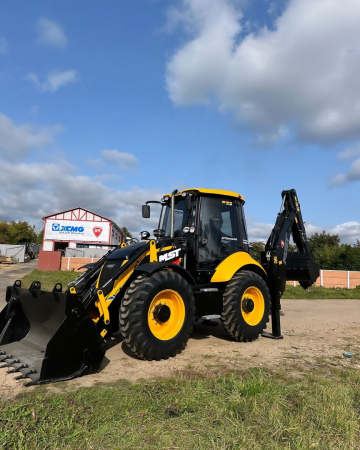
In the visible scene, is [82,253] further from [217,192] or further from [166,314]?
[166,314]

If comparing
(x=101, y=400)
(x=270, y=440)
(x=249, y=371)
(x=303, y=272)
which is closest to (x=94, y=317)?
(x=101, y=400)

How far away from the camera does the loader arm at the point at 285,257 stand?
7.11 metres

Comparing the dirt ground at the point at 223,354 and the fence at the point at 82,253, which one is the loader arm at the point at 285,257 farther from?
the fence at the point at 82,253

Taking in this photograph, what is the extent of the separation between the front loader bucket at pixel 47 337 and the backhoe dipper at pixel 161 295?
0.01 meters

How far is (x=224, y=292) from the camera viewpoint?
20.6ft

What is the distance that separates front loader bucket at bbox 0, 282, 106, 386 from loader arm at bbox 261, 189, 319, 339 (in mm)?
3900

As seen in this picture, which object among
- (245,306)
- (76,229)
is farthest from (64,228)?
(245,306)

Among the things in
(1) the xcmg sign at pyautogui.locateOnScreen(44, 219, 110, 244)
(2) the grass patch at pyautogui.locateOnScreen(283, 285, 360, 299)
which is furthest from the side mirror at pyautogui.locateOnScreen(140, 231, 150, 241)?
(1) the xcmg sign at pyautogui.locateOnScreen(44, 219, 110, 244)

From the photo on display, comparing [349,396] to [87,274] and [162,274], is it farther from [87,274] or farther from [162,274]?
[87,274]

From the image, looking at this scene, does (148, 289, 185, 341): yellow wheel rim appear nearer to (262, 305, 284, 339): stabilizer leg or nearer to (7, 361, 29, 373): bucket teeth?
(7, 361, 29, 373): bucket teeth

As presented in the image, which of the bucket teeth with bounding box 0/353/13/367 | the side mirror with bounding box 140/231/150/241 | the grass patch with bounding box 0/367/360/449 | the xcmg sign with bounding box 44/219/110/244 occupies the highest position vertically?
the xcmg sign with bounding box 44/219/110/244

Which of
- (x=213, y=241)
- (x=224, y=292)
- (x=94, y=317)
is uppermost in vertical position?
(x=213, y=241)

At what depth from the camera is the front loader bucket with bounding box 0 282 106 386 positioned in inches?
161

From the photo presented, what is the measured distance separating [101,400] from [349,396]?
99.3 inches
